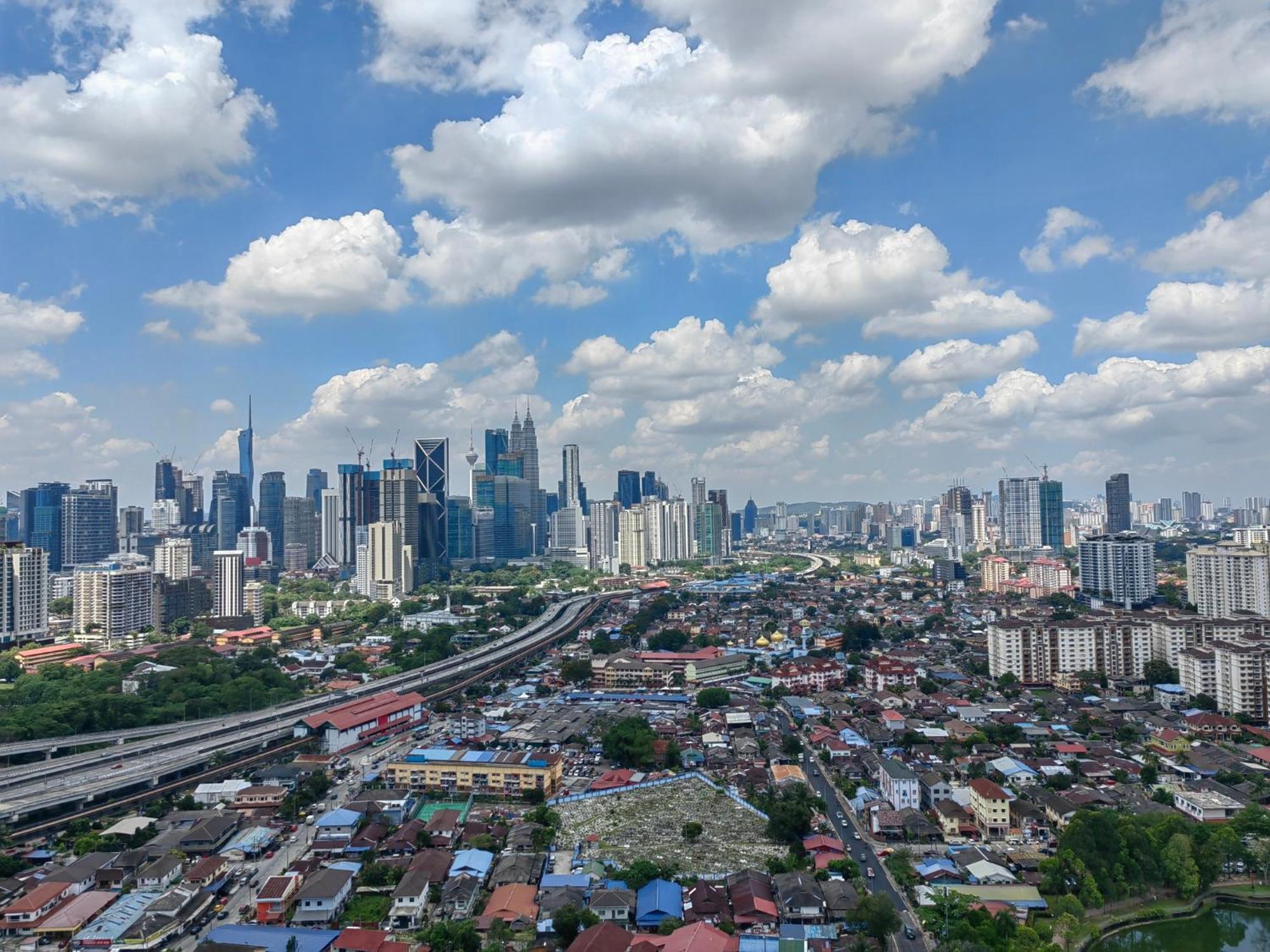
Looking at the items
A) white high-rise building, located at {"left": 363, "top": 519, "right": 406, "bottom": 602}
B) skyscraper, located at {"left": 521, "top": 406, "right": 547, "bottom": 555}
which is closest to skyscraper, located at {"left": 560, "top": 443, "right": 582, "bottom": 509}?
skyscraper, located at {"left": 521, "top": 406, "right": 547, "bottom": 555}

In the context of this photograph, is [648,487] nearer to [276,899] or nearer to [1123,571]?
[1123,571]

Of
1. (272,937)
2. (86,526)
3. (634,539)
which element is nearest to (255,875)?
(272,937)

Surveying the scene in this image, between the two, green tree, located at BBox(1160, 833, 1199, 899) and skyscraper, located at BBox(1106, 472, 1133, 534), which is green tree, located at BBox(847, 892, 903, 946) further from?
skyscraper, located at BBox(1106, 472, 1133, 534)

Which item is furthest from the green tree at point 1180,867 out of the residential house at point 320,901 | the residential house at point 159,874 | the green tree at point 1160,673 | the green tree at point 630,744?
the residential house at point 159,874

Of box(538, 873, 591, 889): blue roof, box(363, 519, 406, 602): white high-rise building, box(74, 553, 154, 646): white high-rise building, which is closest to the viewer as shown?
box(538, 873, 591, 889): blue roof

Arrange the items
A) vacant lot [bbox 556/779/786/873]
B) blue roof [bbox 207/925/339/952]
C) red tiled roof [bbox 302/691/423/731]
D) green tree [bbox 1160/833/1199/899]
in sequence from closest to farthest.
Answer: blue roof [bbox 207/925/339/952], green tree [bbox 1160/833/1199/899], vacant lot [bbox 556/779/786/873], red tiled roof [bbox 302/691/423/731]

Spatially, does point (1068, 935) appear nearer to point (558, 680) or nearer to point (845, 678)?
point (845, 678)
